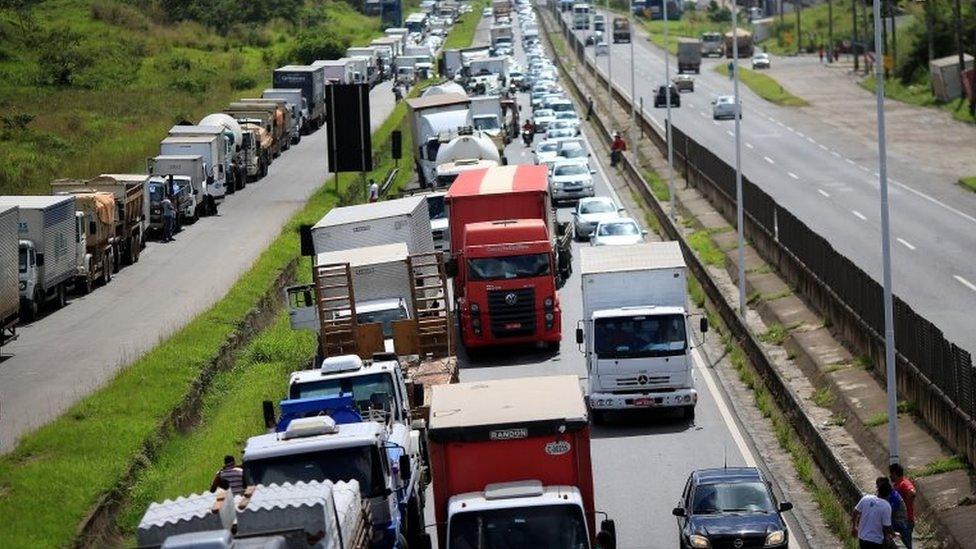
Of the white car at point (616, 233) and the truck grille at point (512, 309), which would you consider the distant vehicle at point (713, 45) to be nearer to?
the white car at point (616, 233)

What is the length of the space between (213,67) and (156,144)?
43169 mm

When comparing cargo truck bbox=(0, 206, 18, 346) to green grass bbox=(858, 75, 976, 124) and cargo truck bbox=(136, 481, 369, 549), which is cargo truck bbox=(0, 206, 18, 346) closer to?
cargo truck bbox=(136, 481, 369, 549)

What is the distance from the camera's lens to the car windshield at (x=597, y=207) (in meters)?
57.1

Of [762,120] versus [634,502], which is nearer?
[634,502]

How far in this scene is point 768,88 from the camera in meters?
124

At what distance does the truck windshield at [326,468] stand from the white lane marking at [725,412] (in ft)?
29.8

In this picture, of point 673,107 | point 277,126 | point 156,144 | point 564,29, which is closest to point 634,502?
point 156,144

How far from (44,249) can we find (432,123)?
81.1 ft

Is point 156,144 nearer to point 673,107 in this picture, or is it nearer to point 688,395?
point 673,107

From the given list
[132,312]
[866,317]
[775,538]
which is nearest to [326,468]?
[775,538]

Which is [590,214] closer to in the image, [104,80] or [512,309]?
[512,309]

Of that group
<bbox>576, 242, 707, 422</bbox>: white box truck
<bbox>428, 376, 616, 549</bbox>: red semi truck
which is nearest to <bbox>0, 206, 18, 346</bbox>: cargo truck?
<bbox>576, 242, 707, 422</bbox>: white box truck

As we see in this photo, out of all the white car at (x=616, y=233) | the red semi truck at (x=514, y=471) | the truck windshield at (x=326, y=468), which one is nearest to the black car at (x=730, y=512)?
the red semi truck at (x=514, y=471)

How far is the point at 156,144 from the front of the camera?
8162 centimetres
